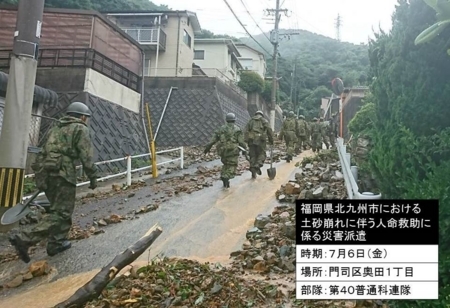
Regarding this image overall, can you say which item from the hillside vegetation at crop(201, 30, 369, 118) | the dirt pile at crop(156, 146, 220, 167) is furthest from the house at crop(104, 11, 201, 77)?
the hillside vegetation at crop(201, 30, 369, 118)

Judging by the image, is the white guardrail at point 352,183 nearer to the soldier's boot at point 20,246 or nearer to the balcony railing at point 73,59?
the soldier's boot at point 20,246

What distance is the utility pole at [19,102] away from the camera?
693 cm

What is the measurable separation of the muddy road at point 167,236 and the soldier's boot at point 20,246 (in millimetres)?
124

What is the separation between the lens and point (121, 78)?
18.1 meters

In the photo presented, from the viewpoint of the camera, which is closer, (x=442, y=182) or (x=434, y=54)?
(x=442, y=182)

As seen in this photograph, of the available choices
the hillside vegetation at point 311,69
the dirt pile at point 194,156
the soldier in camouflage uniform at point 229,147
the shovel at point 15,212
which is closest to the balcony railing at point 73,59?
the dirt pile at point 194,156

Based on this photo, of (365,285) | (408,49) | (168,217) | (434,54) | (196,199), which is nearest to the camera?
(365,285)

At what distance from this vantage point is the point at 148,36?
90.5 ft

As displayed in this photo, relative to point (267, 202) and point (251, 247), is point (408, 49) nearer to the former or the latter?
point (251, 247)

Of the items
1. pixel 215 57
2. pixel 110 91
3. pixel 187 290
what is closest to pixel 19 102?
pixel 187 290

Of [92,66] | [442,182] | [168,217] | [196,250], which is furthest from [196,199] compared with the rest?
[92,66]

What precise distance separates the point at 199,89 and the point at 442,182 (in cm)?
2236

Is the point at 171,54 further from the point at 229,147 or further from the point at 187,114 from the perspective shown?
the point at 229,147

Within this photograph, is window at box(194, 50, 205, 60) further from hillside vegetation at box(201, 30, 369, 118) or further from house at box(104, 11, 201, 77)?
hillside vegetation at box(201, 30, 369, 118)
